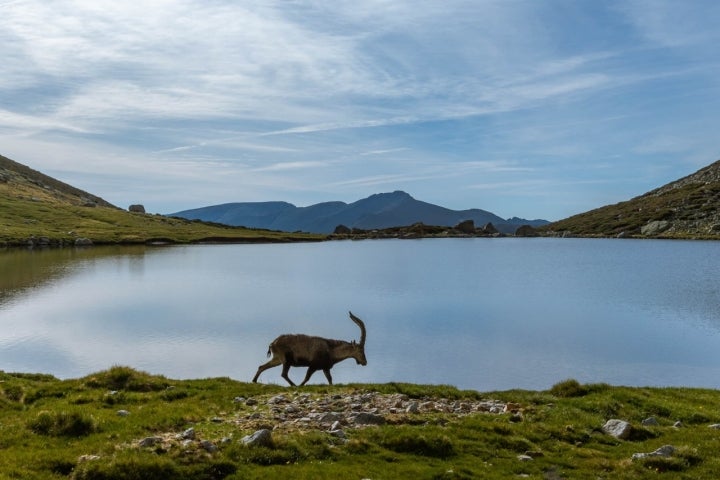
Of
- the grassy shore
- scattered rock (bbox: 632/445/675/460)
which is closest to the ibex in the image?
the grassy shore

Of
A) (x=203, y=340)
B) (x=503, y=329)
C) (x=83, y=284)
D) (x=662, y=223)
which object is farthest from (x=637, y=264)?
(x=662, y=223)

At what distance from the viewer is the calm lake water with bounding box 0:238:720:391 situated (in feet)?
95.7

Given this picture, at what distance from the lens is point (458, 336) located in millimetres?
37062

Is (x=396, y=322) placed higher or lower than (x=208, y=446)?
lower

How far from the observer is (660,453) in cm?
1257

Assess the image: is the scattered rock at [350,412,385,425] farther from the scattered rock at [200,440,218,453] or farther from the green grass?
the green grass

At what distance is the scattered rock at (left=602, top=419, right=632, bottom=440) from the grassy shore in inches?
8.2

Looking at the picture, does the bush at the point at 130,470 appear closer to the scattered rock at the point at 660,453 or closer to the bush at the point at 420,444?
the bush at the point at 420,444

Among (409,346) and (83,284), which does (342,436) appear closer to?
(409,346)

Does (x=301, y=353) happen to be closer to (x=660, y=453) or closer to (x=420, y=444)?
(x=420, y=444)

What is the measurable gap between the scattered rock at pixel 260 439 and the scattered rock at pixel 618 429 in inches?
381

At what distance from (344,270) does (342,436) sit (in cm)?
7534

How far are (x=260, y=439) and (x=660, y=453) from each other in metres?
9.55

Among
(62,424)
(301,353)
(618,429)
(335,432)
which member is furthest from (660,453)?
(62,424)
